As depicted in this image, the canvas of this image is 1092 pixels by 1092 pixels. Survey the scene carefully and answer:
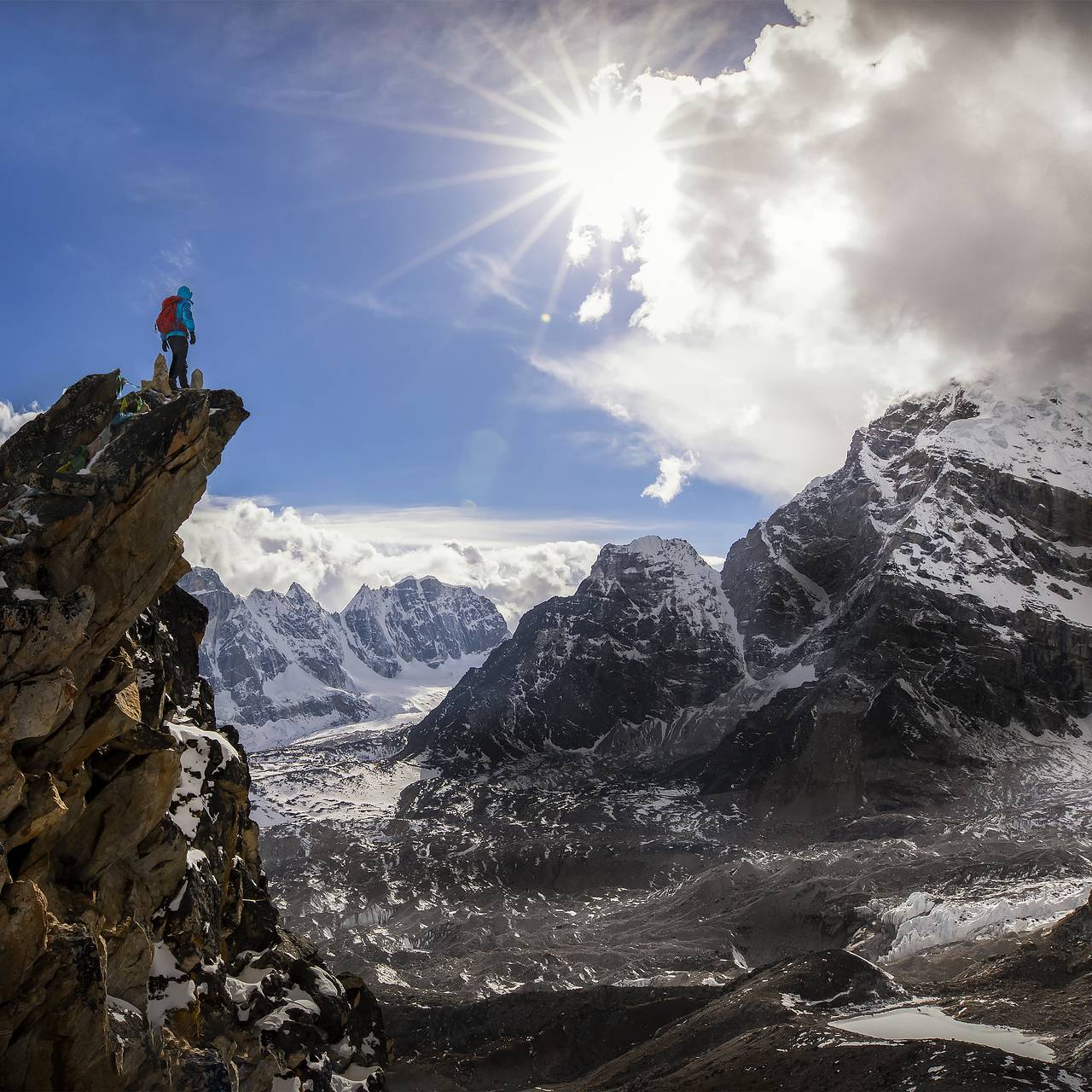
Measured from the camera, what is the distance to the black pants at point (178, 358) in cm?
3847

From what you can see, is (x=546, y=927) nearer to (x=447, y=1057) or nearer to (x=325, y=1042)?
(x=447, y=1057)

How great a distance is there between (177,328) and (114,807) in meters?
21.3

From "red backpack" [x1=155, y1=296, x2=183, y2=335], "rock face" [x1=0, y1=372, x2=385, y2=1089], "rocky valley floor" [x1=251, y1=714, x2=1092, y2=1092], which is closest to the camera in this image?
"rock face" [x1=0, y1=372, x2=385, y2=1089]

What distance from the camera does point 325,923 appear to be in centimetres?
17550

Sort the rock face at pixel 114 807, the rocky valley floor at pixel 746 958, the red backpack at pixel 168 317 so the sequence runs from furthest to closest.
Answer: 1. the rocky valley floor at pixel 746 958
2. the red backpack at pixel 168 317
3. the rock face at pixel 114 807

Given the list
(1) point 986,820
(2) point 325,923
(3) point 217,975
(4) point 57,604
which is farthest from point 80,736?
(1) point 986,820

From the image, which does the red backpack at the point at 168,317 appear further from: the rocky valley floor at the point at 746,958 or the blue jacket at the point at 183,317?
the rocky valley floor at the point at 746,958

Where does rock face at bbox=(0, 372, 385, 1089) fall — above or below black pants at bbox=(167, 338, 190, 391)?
below

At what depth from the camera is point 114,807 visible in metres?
34.6

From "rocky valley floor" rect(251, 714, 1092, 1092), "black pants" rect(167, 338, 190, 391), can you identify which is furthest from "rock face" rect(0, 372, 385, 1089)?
"rocky valley floor" rect(251, 714, 1092, 1092)

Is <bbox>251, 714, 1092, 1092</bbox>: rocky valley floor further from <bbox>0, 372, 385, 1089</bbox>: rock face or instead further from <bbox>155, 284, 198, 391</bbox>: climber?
<bbox>155, 284, 198, 391</bbox>: climber

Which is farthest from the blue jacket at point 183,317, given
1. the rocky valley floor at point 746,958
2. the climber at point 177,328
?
the rocky valley floor at point 746,958

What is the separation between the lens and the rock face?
26.8 metres

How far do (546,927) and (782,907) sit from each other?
47591 millimetres
